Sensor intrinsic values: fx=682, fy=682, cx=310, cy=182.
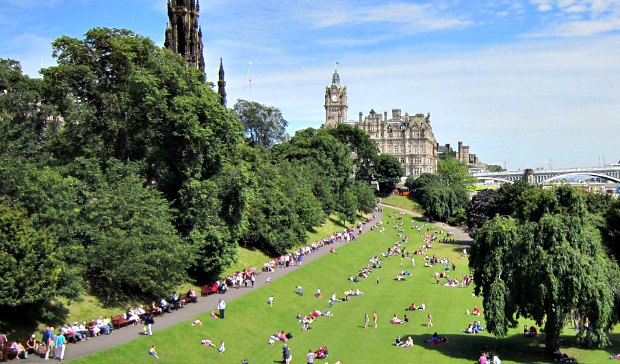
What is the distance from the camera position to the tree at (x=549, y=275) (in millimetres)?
33719

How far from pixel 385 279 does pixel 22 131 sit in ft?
110

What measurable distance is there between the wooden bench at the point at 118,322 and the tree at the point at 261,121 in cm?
8334

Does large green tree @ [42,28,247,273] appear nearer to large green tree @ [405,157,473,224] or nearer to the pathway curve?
the pathway curve

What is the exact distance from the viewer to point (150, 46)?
50875 mm

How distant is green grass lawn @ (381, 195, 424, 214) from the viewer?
126m

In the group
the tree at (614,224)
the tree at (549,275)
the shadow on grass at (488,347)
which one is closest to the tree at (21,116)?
the shadow on grass at (488,347)

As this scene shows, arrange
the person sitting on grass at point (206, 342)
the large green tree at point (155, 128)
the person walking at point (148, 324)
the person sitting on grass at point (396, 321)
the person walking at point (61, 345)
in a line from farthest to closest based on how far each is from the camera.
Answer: the large green tree at point (155, 128), the person sitting on grass at point (396, 321), the person sitting on grass at point (206, 342), the person walking at point (148, 324), the person walking at point (61, 345)

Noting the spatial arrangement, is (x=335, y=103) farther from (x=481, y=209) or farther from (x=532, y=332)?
(x=532, y=332)

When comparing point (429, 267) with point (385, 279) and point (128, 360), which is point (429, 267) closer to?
point (385, 279)

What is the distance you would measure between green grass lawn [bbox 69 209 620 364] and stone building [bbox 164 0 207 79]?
3012 cm

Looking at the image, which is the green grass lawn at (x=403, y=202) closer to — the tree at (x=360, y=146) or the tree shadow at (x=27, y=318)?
the tree at (x=360, y=146)

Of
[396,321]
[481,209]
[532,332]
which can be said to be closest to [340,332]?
[396,321]

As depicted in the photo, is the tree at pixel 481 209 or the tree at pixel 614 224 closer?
the tree at pixel 614 224

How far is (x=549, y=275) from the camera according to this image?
33.7 m
